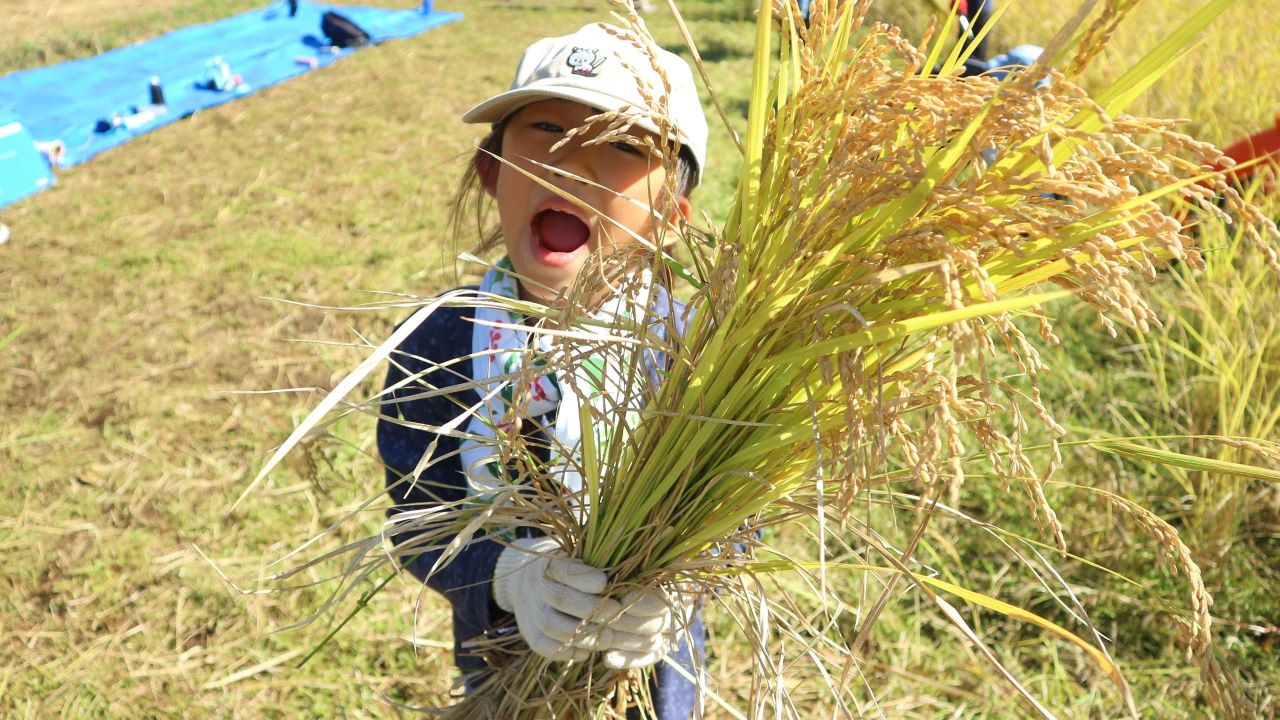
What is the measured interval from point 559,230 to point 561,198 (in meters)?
0.07

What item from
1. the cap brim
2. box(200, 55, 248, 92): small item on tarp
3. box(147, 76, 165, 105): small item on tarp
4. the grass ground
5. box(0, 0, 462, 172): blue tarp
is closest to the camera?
the cap brim

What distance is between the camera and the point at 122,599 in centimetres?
239

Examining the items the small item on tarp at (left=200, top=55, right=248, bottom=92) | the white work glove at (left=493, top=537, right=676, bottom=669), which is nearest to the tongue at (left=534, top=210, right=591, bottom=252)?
the white work glove at (left=493, top=537, right=676, bottom=669)

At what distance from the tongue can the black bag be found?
6.91 metres

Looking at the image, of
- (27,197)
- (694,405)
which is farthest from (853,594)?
(27,197)

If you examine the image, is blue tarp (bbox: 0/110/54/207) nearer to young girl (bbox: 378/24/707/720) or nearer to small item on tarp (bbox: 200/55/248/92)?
small item on tarp (bbox: 200/55/248/92)

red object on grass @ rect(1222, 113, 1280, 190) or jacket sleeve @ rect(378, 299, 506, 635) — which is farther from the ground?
red object on grass @ rect(1222, 113, 1280, 190)

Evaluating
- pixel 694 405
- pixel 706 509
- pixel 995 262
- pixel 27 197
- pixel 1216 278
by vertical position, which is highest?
pixel 995 262

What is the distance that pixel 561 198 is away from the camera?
53.7 inches

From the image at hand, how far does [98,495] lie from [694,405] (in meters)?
2.49

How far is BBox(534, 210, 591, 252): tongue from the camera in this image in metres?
1.42

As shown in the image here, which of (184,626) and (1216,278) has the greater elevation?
(1216,278)

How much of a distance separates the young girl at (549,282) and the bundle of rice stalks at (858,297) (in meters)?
0.07

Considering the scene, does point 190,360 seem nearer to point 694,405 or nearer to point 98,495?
Answer: point 98,495
